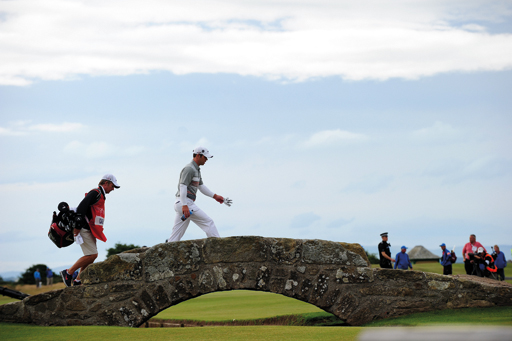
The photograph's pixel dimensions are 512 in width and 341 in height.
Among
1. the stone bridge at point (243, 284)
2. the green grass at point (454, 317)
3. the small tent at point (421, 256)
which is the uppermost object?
the small tent at point (421, 256)

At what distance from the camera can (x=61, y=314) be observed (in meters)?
7.72

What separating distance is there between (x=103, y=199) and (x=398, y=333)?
6973 millimetres

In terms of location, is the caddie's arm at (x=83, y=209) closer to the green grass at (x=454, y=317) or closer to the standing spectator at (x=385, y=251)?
the green grass at (x=454, y=317)

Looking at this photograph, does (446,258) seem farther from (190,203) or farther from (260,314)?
(190,203)

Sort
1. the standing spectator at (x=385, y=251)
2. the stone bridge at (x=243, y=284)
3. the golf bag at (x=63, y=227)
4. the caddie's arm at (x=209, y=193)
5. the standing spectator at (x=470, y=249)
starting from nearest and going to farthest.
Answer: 1. the golf bag at (x=63, y=227)
2. the stone bridge at (x=243, y=284)
3. the caddie's arm at (x=209, y=193)
4. the standing spectator at (x=385, y=251)
5. the standing spectator at (x=470, y=249)

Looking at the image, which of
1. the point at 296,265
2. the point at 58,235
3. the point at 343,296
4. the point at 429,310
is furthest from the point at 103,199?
the point at 429,310

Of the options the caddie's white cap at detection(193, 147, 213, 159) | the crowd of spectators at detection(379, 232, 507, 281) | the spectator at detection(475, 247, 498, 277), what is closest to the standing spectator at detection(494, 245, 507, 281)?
the crowd of spectators at detection(379, 232, 507, 281)

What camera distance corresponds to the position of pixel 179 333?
6.45m

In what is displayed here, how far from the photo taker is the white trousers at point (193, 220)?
320 inches

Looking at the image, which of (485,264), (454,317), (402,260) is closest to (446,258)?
(485,264)

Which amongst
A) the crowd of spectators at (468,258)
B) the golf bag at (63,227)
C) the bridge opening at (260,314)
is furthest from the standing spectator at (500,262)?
the golf bag at (63,227)

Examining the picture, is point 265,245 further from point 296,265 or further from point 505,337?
point 505,337

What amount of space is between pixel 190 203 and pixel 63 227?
197cm

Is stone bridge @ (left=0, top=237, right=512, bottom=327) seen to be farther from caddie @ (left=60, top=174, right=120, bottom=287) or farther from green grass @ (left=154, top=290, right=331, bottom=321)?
green grass @ (left=154, top=290, right=331, bottom=321)
